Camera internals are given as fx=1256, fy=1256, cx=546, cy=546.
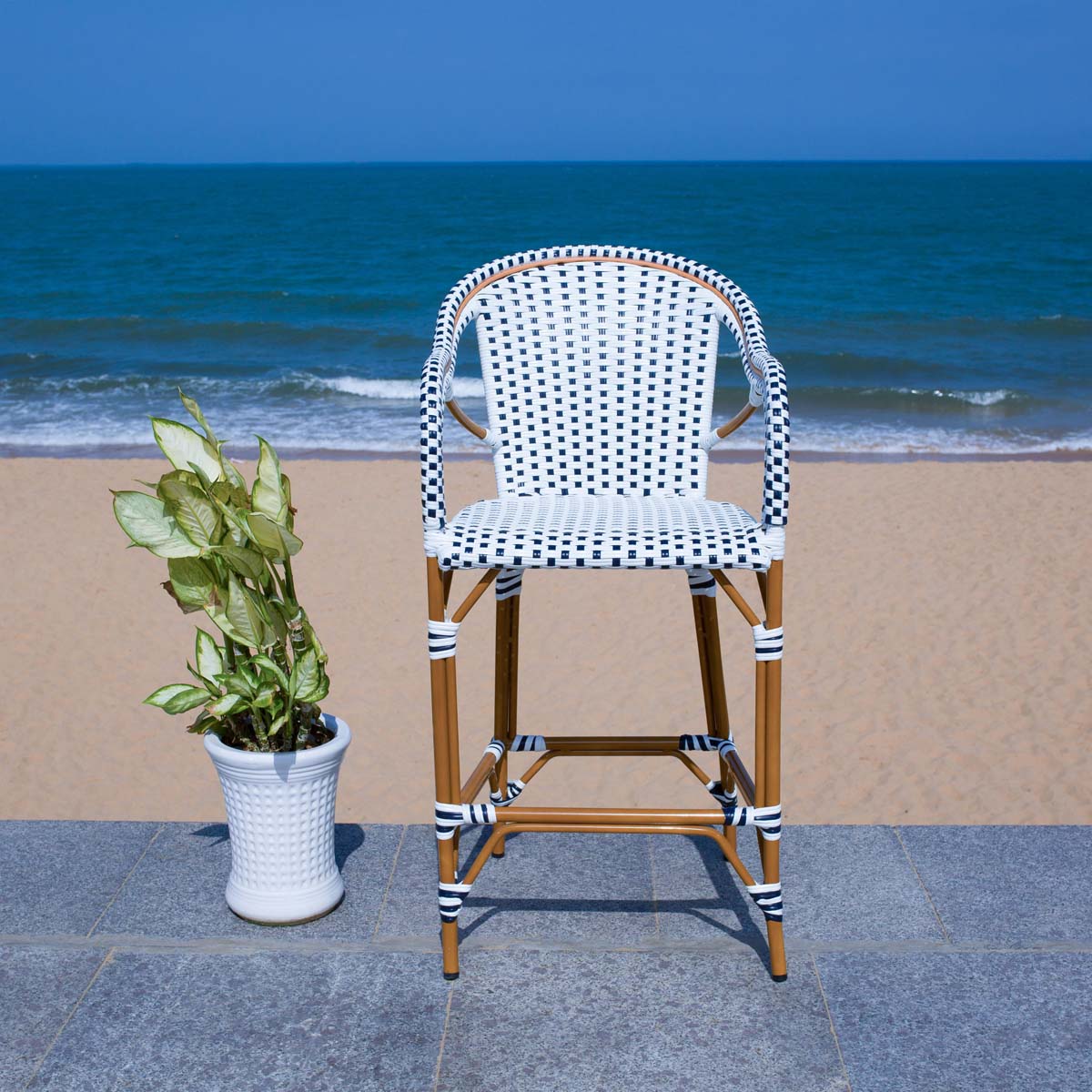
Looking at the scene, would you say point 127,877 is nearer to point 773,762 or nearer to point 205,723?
point 205,723

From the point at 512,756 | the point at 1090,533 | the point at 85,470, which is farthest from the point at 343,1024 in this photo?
the point at 85,470

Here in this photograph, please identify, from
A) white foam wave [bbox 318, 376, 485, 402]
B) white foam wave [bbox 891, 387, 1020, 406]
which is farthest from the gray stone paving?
white foam wave [bbox 891, 387, 1020, 406]

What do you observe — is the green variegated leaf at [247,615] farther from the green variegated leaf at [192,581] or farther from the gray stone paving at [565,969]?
the gray stone paving at [565,969]

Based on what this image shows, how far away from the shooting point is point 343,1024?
186cm

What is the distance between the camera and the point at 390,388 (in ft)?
39.0

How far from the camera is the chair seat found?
1806 mm

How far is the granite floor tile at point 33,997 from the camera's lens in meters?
1.79

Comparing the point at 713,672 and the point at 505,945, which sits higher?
the point at 713,672

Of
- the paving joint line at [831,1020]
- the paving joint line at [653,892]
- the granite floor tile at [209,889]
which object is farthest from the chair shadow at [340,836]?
the paving joint line at [831,1020]

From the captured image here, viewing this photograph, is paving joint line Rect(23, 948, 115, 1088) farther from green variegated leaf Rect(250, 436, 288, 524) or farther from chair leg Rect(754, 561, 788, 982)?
chair leg Rect(754, 561, 788, 982)

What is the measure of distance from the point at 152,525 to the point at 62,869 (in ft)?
2.50

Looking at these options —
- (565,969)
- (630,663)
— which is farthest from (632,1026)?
(630,663)

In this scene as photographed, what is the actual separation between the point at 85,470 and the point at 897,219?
30168 mm

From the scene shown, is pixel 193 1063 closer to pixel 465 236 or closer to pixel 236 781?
pixel 236 781
